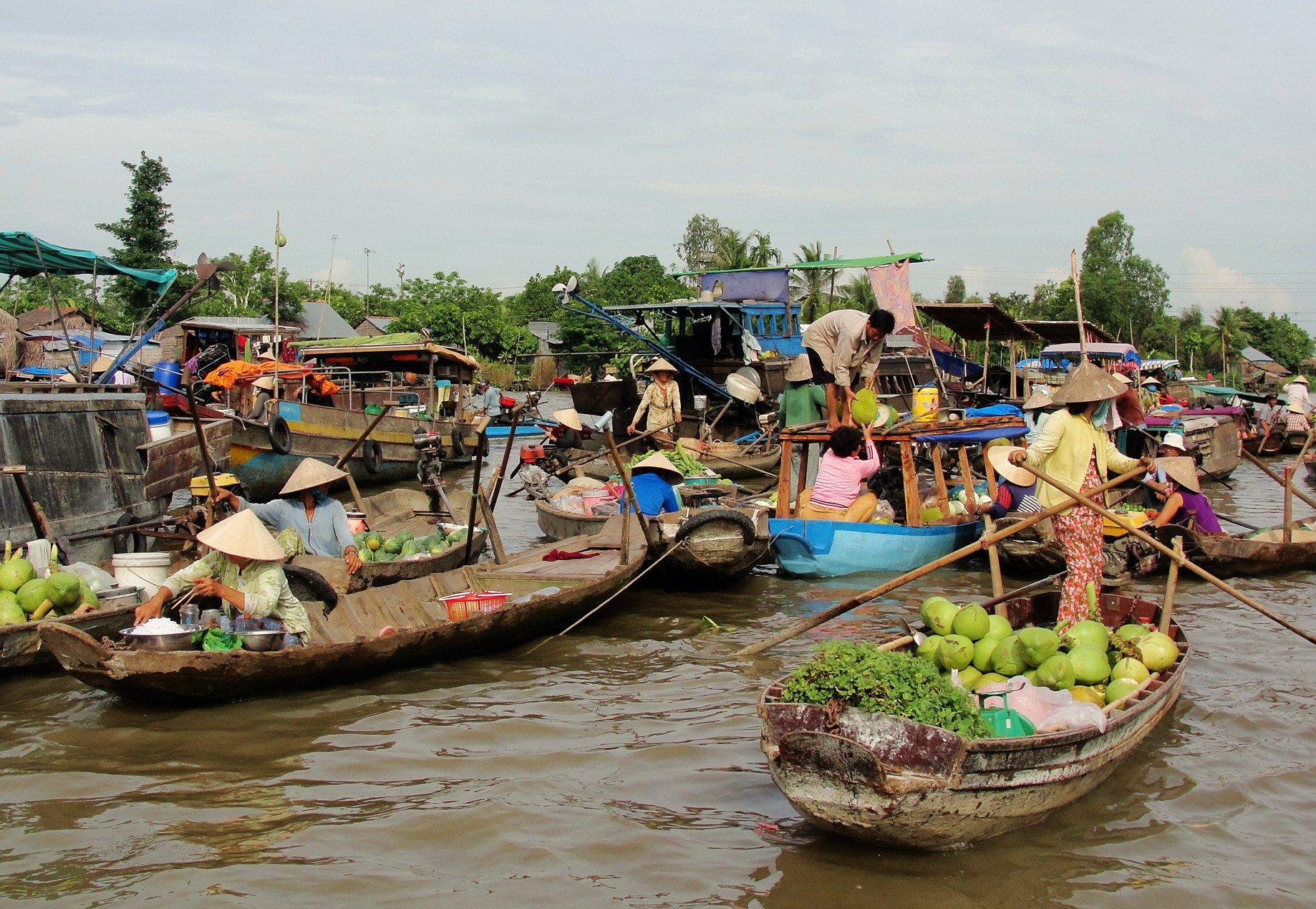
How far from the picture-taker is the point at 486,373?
37250 mm

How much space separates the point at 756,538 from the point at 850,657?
4.81 meters

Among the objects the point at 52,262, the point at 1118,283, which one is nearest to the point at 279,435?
the point at 52,262

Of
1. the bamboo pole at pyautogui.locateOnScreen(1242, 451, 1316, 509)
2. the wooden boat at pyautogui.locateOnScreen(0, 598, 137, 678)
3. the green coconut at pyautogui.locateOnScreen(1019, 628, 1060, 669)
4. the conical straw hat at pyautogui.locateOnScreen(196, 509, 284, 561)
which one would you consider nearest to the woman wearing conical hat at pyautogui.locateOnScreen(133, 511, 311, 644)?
the conical straw hat at pyautogui.locateOnScreen(196, 509, 284, 561)

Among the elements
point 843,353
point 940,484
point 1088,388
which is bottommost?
point 940,484

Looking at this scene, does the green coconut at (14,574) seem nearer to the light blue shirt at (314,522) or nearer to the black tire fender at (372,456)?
the light blue shirt at (314,522)

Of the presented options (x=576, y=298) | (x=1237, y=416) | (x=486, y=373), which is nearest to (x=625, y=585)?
(x=576, y=298)

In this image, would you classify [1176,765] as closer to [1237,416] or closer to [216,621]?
[216,621]

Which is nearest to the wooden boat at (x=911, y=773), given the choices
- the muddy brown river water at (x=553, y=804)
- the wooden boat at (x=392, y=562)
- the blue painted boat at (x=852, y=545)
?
the muddy brown river water at (x=553, y=804)

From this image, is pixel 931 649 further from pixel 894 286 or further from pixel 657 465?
pixel 894 286

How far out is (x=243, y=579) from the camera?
577 centimetres

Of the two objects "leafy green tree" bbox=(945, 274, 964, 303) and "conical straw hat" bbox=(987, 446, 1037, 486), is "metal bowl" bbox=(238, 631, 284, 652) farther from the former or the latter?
"leafy green tree" bbox=(945, 274, 964, 303)

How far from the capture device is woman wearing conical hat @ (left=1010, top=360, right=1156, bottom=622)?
18.7 ft

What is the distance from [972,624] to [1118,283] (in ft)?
144

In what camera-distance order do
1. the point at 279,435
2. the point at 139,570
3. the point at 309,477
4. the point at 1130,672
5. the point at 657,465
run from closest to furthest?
1. the point at 1130,672
2. the point at 139,570
3. the point at 309,477
4. the point at 657,465
5. the point at 279,435
